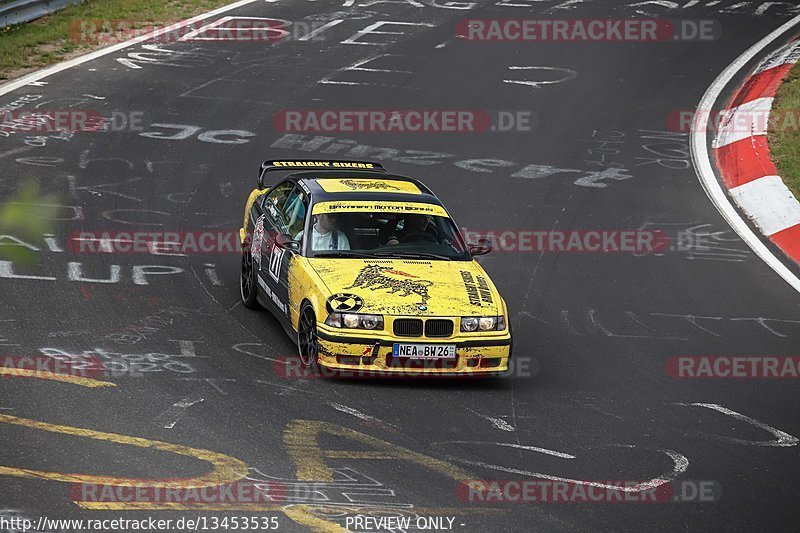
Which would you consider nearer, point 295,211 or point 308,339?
point 308,339

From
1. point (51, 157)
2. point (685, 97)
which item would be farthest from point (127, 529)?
point (685, 97)

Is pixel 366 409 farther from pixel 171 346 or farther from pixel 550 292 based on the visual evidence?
pixel 550 292

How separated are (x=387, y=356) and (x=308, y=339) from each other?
0.75 metres

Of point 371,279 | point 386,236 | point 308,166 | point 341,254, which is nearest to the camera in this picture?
point 371,279

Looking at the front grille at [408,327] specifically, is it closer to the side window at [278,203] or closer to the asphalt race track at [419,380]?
the asphalt race track at [419,380]

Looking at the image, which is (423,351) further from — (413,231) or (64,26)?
(64,26)

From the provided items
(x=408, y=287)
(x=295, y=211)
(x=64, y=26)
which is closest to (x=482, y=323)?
(x=408, y=287)

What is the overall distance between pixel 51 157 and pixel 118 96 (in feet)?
8.88

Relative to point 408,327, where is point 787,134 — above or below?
above

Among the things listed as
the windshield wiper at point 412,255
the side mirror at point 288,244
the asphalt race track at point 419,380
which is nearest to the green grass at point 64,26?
the asphalt race track at point 419,380

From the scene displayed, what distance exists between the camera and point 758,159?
1697 cm

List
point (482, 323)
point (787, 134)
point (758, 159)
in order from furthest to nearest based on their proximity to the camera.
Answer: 1. point (787, 134)
2. point (758, 159)
3. point (482, 323)

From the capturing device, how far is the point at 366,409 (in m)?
9.53

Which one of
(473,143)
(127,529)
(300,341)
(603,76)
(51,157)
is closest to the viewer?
(127,529)
